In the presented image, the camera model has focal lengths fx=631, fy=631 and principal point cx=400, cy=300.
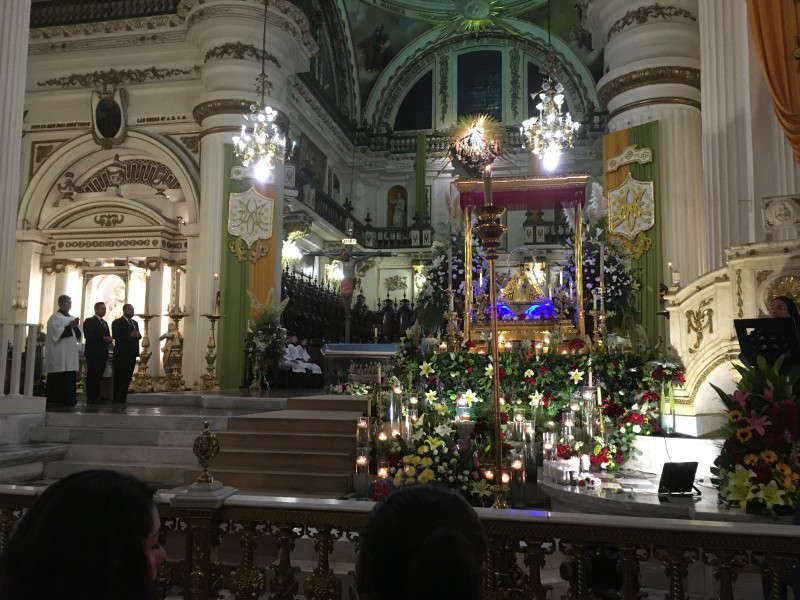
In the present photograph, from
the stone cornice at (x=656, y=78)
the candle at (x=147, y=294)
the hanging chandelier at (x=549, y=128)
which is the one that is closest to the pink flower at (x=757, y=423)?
the hanging chandelier at (x=549, y=128)

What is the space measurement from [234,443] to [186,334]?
25.7 feet

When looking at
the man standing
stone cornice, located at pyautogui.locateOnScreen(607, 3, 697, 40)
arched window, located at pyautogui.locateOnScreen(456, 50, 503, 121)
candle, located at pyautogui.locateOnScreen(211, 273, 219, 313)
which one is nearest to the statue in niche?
the man standing

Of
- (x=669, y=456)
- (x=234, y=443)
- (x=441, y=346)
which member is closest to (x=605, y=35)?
(x=441, y=346)

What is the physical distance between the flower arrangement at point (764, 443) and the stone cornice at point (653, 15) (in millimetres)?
10323

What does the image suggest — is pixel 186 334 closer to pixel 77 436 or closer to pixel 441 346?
pixel 77 436

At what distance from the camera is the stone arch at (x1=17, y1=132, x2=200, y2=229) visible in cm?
1473

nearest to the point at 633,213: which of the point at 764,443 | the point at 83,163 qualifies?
the point at 764,443

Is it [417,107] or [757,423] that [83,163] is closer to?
[417,107]

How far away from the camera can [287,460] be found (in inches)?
251

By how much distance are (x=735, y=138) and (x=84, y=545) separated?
8209 millimetres

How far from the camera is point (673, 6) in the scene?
1194cm

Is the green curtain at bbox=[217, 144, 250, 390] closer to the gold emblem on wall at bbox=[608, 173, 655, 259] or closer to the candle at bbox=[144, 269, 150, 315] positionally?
the candle at bbox=[144, 269, 150, 315]

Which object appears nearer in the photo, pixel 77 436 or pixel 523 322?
pixel 77 436

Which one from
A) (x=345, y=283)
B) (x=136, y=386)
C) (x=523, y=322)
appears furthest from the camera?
(x=345, y=283)
